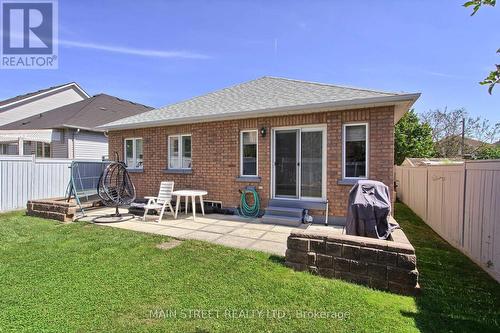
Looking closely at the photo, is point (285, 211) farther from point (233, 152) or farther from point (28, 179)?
point (28, 179)

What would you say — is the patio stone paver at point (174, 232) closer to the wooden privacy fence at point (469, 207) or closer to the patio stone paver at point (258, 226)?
the patio stone paver at point (258, 226)

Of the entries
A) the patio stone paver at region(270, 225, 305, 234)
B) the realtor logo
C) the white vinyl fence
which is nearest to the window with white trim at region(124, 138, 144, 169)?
the white vinyl fence

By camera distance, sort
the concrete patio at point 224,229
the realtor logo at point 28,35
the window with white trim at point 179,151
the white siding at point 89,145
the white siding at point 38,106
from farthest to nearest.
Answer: the white siding at point 38,106 < the white siding at point 89,145 < the window with white trim at point 179,151 < the realtor logo at point 28,35 < the concrete patio at point 224,229

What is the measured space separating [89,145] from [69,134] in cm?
127

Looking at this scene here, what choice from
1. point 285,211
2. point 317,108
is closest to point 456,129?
point 317,108

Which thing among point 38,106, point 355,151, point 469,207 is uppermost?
point 38,106

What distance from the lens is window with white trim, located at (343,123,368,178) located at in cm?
670

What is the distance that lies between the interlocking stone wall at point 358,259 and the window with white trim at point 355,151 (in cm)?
283

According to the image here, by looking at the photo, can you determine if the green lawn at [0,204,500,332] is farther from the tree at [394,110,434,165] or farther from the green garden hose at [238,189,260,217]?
the tree at [394,110,434,165]

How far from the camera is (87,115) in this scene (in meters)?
16.5

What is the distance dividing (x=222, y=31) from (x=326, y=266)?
9555mm

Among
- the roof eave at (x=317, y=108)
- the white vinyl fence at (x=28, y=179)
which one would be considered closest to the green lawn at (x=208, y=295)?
the roof eave at (x=317, y=108)

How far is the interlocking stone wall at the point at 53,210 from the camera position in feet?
24.7

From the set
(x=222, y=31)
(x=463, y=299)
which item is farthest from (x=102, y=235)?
(x=222, y=31)
